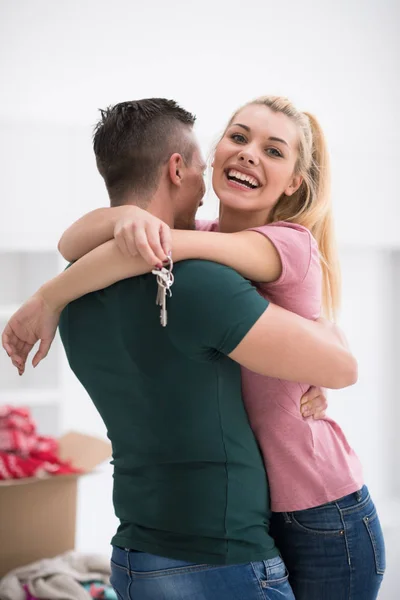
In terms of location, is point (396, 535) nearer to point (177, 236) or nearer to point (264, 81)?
point (264, 81)

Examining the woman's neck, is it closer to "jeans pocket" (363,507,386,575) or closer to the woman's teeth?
the woman's teeth

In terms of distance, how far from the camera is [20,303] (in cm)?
397

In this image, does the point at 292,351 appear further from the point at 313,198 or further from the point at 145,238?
the point at 313,198

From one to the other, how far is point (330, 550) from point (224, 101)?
347 cm

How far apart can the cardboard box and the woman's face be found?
4.90 feet

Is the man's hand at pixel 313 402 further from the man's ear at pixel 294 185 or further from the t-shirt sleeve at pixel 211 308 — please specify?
the man's ear at pixel 294 185

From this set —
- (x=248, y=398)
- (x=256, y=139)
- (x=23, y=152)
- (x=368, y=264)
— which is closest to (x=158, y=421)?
(x=248, y=398)

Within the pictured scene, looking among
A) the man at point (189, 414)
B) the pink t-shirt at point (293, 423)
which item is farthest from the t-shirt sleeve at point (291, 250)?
the man at point (189, 414)

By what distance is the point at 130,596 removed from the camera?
125 centimetres

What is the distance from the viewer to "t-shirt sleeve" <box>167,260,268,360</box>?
112 centimetres

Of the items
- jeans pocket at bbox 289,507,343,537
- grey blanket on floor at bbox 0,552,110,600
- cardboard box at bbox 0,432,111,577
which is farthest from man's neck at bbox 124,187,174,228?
grey blanket on floor at bbox 0,552,110,600

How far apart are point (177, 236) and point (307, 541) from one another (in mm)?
519

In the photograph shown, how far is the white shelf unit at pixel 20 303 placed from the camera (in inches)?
149

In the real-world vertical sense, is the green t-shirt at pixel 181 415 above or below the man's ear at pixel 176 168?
below
